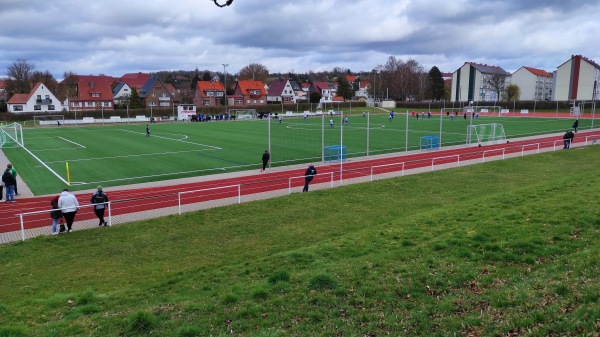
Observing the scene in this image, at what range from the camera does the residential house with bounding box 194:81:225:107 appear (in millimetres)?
112250

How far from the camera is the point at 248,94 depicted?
114 meters

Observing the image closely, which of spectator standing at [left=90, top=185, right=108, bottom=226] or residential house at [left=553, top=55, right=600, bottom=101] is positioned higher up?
residential house at [left=553, top=55, right=600, bottom=101]

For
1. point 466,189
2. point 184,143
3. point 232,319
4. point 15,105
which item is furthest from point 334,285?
point 15,105

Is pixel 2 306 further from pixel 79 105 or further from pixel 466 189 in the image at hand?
pixel 79 105

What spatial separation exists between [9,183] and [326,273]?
54.8ft

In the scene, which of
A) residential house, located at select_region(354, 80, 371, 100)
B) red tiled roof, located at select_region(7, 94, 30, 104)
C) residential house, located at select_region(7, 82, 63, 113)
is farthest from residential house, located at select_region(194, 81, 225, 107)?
residential house, located at select_region(354, 80, 371, 100)

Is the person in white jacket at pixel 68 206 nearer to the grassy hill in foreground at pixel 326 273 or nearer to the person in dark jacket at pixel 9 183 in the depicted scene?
the grassy hill in foreground at pixel 326 273

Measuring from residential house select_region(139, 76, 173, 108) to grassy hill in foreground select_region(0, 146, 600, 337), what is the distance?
322ft

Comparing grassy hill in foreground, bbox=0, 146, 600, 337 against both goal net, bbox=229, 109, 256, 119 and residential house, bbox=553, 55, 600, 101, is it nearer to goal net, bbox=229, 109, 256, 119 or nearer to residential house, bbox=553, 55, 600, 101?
goal net, bbox=229, 109, 256, 119

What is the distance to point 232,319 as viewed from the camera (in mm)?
6734

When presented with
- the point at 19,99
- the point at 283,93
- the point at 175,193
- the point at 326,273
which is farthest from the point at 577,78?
the point at 19,99

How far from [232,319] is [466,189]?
14.7 metres

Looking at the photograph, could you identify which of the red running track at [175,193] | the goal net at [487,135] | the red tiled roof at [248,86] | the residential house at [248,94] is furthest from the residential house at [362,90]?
the red running track at [175,193]

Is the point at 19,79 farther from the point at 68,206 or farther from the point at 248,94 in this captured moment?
the point at 68,206
